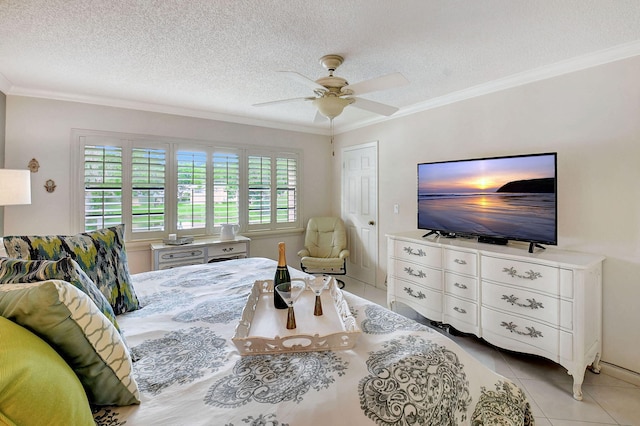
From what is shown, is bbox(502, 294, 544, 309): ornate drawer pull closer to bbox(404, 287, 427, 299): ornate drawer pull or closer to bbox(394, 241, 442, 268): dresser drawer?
bbox(394, 241, 442, 268): dresser drawer

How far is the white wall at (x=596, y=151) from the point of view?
2117 mm

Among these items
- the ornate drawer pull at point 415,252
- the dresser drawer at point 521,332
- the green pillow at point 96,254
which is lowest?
the dresser drawer at point 521,332

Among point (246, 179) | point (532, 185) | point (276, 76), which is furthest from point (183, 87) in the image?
point (532, 185)

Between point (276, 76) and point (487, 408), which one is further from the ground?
point (276, 76)

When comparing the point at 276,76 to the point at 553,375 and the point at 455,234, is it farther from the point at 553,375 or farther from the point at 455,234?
the point at 553,375

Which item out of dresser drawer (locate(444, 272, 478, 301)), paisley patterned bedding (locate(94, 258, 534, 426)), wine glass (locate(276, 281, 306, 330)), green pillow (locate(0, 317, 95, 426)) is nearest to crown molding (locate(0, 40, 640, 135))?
dresser drawer (locate(444, 272, 478, 301))

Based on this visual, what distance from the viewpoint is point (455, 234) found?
9.92 ft

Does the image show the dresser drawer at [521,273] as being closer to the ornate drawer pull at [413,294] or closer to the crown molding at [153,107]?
the ornate drawer pull at [413,294]

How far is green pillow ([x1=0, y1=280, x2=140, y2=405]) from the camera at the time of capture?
0.75 metres

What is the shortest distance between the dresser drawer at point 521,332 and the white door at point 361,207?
1960mm

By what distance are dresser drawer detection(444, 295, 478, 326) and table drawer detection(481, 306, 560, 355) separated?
0.26ft

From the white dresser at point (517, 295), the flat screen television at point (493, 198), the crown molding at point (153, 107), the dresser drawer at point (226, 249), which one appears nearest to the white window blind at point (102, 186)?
the crown molding at point (153, 107)

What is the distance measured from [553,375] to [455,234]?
1.35 meters

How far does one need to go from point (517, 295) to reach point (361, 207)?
253 centimetres
